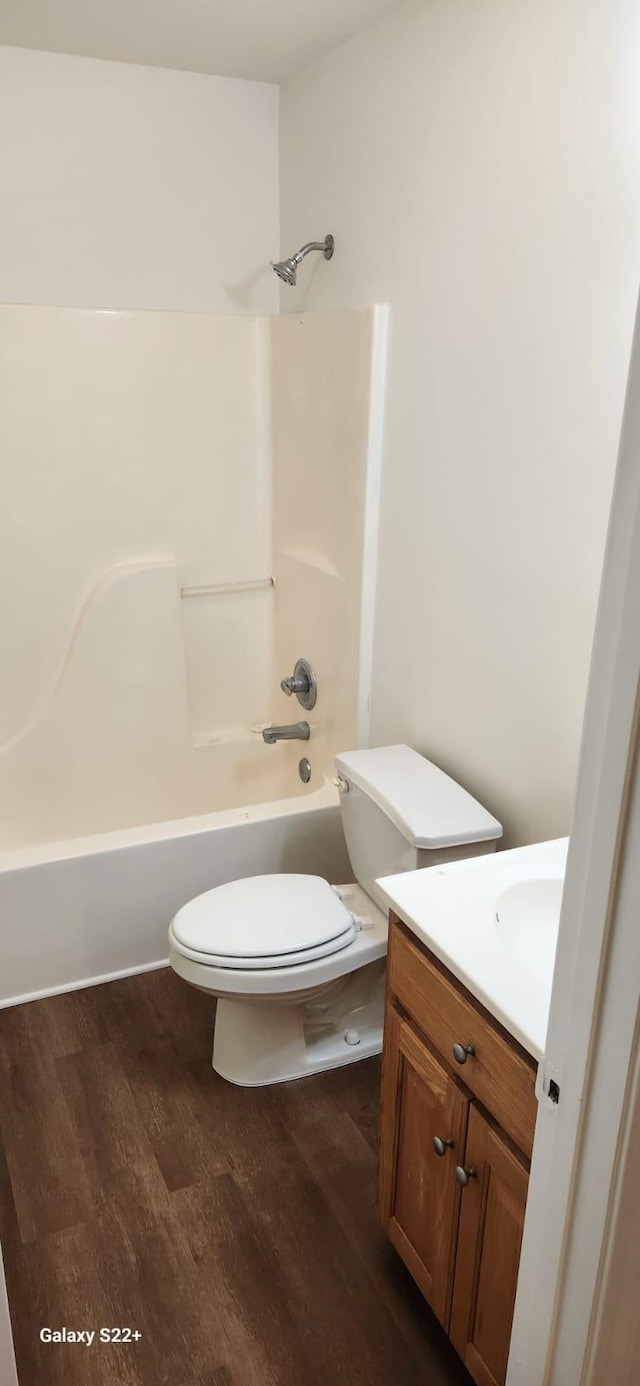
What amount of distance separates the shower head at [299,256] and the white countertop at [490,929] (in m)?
1.66

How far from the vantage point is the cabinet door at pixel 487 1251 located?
119cm

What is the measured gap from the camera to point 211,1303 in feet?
5.21

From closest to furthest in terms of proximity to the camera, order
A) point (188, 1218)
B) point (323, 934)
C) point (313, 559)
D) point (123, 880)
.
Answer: point (188, 1218)
point (323, 934)
point (123, 880)
point (313, 559)

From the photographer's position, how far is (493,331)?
1.76 metres

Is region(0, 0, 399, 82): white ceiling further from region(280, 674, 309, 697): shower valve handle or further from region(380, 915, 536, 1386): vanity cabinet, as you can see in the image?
region(380, 915, 536, 1386): vanity cabinet

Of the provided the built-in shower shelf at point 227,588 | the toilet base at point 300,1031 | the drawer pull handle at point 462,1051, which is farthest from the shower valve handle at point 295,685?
the drawer pull handle at point 462,1051

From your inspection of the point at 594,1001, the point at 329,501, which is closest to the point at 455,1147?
the point at 594,1001

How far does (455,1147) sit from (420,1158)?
14 cm

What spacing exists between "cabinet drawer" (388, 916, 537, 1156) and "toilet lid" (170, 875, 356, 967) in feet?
1.39

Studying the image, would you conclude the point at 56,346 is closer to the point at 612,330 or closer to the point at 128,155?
the point at 128,155

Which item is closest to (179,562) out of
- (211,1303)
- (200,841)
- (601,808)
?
(200,841)

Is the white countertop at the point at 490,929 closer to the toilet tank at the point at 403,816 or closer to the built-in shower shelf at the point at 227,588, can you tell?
the toilet tank at the point at 403,816

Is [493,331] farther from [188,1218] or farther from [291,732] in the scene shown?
[188,1218]

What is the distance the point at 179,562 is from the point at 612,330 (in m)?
1.66
